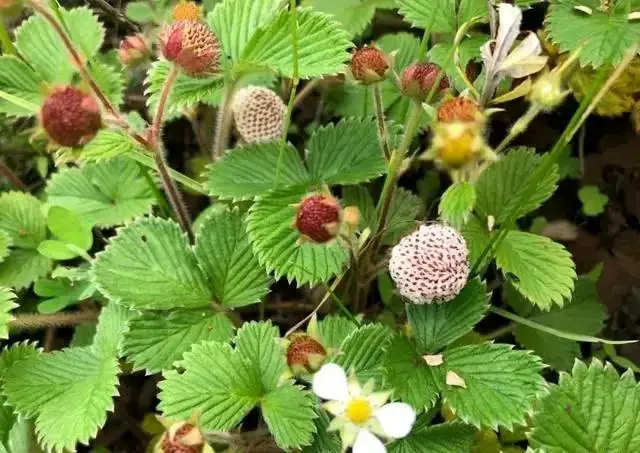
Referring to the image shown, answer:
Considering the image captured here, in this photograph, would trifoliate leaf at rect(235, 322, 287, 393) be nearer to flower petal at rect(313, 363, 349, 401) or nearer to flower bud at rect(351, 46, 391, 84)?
flower petal at rect(313, 363, 349, 401)

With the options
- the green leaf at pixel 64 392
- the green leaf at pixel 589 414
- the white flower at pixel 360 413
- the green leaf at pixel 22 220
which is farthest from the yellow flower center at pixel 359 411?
the green leaf at pixel 22 220

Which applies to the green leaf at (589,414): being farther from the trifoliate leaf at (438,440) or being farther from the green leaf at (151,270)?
the green leaf at (151,270)

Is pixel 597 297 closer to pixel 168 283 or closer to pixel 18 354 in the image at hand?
pixel 168 283

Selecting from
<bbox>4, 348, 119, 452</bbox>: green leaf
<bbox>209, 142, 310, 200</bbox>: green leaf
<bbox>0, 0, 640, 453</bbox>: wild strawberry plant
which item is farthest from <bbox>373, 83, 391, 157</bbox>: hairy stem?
<bbox>4, 348, 119, 452</bbox>: green leaf

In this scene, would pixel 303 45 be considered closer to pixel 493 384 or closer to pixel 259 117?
pixel 259 117

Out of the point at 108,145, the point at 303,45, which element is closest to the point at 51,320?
the point at 108,145
